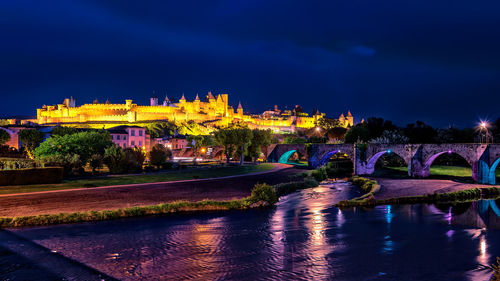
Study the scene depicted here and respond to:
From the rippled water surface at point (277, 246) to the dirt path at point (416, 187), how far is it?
27.9 ft

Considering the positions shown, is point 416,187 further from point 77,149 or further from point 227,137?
point 77,149

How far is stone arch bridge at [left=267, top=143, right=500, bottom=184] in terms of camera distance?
3931 centimetres

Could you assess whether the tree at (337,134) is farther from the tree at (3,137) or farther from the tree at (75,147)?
the tree at (3,137)

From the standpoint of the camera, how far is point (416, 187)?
1518 inches

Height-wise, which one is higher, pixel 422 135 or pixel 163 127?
pixel 163 127

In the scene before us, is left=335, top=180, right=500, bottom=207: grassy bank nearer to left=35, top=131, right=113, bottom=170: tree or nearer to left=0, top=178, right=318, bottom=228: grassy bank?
left=0, top=178, right=318, bottom=228: grassy bank

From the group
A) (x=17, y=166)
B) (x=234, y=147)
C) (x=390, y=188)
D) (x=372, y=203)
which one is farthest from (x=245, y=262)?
(x=234, y=147)

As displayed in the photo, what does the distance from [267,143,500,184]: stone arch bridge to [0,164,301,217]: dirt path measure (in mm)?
20819

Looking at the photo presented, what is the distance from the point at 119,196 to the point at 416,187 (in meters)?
28.2

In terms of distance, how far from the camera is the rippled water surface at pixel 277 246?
46.5 ft

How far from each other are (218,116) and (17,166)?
470 feet

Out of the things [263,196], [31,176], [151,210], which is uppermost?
[31,176]

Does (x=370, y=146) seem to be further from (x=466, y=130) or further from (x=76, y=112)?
(x=76, y=112)

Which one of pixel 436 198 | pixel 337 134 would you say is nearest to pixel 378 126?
pixel 337 134
